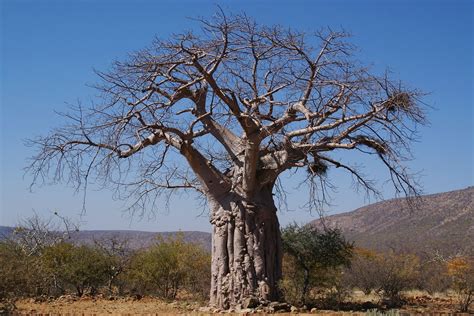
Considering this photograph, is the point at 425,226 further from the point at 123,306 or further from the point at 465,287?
the point at 123,306

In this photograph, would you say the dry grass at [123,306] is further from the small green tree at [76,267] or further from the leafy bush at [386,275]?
the small green tree at [76,267]

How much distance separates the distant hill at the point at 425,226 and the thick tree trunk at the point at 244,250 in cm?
2742

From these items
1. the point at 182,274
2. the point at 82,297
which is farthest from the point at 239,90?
the point at 82,297

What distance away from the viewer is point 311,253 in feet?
52.0

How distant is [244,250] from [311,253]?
3564 mm

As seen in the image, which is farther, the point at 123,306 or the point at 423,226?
the point at 423,226

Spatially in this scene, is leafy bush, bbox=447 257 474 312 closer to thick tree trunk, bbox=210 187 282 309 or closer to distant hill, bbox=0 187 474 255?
thick tree trunk, bbox=210 187 282 309

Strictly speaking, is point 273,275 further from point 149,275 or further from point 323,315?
point 149,275

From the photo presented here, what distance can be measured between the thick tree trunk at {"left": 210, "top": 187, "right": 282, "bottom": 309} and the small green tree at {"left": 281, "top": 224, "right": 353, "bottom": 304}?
2.65 meters

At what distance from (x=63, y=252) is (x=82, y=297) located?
1910mm

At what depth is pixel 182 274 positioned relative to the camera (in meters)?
18.2

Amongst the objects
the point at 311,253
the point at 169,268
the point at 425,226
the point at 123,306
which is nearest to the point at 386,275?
the point at 311,253

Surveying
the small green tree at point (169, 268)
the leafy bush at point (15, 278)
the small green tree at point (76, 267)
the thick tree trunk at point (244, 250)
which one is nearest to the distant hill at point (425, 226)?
the small green tree at point (169, 268)

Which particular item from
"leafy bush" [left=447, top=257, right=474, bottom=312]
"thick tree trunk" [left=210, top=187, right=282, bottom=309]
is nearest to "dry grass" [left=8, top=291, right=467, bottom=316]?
"leafy bush" [left=447, top=257, right=474, bottom=312]
